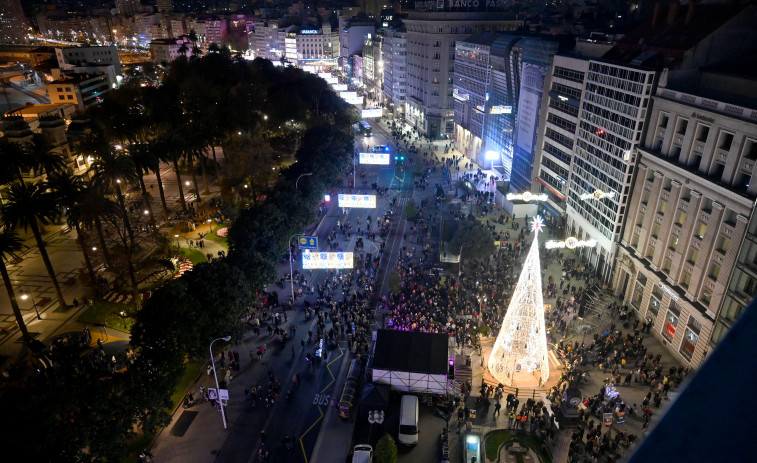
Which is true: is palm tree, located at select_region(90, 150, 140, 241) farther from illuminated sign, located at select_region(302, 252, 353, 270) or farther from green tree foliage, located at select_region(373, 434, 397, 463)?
green tree foliage, located at select_region(373, 434, 397, 463)

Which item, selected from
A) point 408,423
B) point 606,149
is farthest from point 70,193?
point 606,149

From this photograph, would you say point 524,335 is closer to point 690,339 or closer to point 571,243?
point 690,339

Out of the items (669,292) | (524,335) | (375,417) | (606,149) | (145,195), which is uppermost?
(606,149)

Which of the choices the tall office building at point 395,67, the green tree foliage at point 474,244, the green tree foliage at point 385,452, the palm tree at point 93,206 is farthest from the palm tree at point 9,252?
the tall office building at point 395,67

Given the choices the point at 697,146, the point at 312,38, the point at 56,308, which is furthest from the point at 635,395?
the point at 312,38

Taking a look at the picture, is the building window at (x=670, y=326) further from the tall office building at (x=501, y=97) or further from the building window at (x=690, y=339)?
the tall office building at (x=501, y=97)

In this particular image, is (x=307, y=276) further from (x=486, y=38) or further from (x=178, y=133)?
(x=486, y=38)
